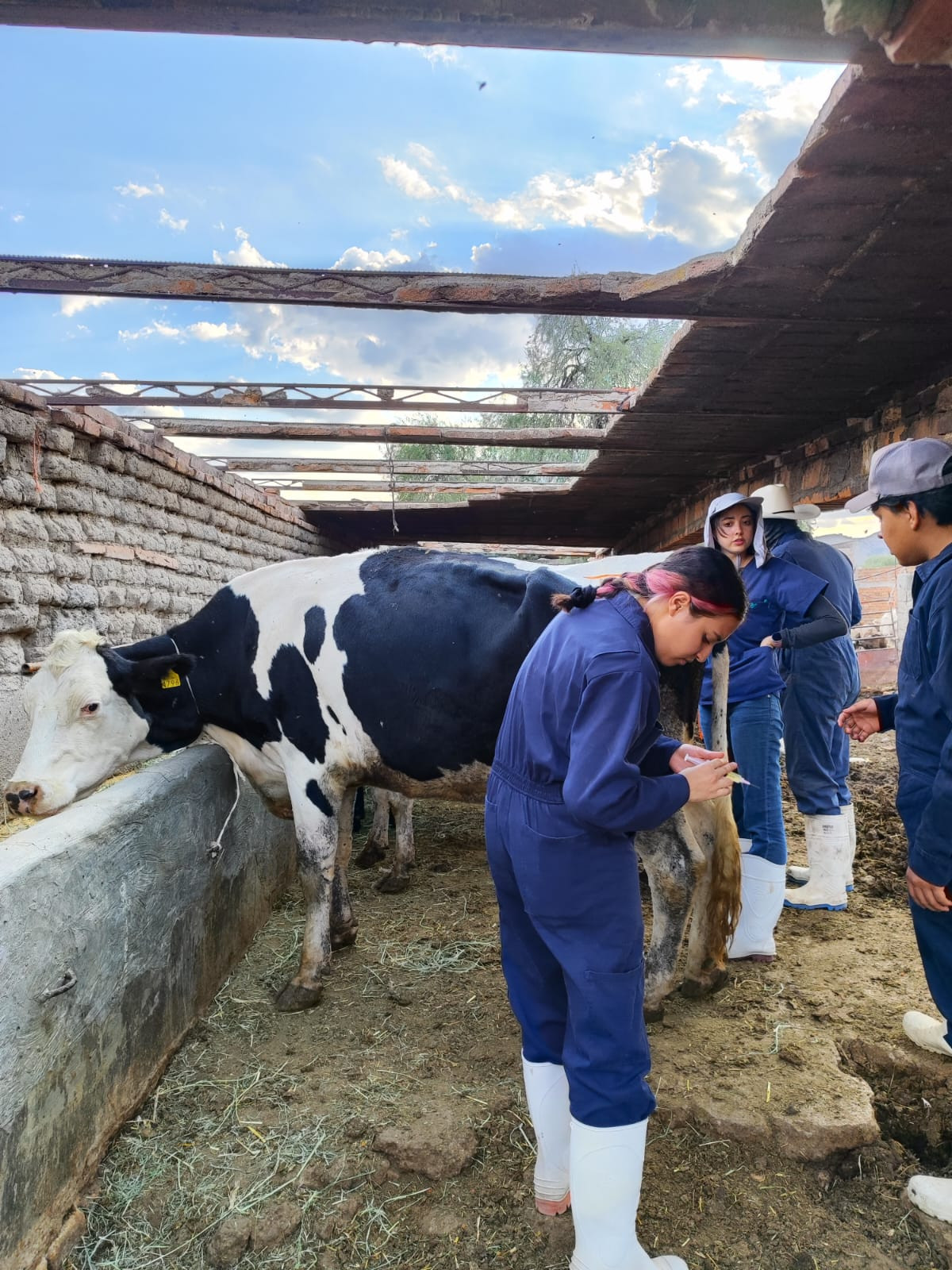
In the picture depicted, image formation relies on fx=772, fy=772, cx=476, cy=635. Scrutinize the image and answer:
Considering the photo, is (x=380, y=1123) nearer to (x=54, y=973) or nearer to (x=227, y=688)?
(x=54, y=973)

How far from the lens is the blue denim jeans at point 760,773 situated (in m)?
3.53

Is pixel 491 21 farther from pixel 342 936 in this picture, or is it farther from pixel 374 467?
pixel 374 467

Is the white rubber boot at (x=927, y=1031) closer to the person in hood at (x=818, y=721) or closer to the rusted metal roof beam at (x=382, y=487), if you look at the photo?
the person in hood at (x=818, y=721)

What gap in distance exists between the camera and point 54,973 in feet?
7.05

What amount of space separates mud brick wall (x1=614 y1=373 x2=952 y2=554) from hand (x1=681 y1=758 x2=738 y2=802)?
12.3 ft

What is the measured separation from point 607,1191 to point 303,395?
5364 mm

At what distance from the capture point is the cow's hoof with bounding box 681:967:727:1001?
10.8 feet

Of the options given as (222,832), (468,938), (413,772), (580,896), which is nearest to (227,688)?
(222,832)

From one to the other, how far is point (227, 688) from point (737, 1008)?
9.24 feet

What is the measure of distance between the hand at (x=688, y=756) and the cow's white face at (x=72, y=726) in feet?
9.39

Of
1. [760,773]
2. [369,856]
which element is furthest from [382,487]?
[760,773]

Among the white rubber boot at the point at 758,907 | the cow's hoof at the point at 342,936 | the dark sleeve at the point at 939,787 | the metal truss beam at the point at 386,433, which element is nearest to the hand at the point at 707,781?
the dark sleeve at the point at 939,787

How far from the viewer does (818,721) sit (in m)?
4.02

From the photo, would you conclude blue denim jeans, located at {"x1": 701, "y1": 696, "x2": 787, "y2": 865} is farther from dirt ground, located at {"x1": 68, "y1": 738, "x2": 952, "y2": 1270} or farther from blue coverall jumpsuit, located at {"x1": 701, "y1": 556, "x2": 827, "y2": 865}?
dirt ground, located at {"x1": 68, "y1": 738, "x2": 952, "y2": 1270}
